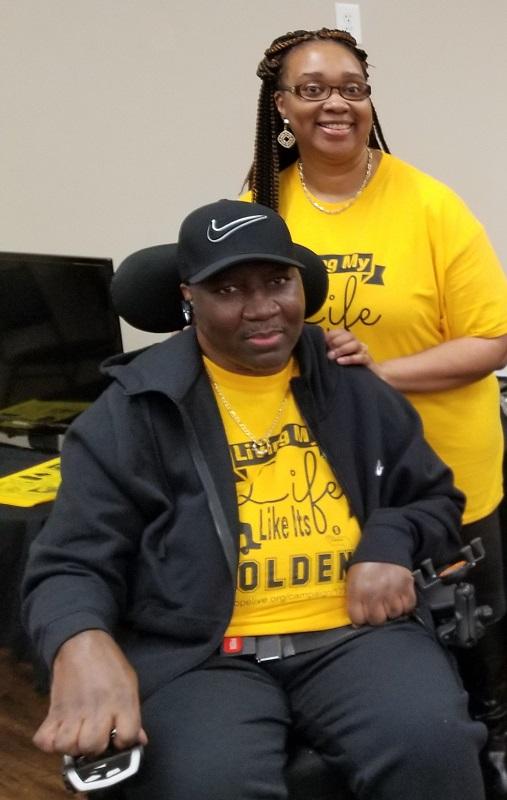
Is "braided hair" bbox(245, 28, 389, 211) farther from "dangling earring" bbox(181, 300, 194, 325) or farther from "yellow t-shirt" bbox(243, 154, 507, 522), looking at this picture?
"dangling earring" bbox(181, 300, 194, 325)

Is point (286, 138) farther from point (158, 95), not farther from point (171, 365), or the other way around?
point (158, 95)

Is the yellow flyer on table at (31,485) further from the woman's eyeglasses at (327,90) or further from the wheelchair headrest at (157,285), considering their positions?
the woman's eyeglasses at (327,90)

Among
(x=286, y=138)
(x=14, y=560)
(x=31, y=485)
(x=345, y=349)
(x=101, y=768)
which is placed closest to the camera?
(x=101, y=768)

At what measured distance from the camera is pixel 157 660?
1.29 meters

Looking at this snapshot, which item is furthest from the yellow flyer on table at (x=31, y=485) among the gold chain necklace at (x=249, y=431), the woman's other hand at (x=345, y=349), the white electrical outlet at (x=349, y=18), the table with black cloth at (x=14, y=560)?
the white electrical outlet at (x=349, y=18)

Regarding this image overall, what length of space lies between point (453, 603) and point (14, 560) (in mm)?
967

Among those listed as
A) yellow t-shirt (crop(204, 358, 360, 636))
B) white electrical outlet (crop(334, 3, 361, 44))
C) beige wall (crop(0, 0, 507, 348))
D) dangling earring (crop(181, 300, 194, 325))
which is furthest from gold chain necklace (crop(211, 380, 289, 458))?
white electrical outlet (crop(334, 3, 361, 44))

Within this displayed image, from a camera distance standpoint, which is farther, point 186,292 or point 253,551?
point 186,292

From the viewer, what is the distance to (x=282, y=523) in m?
1.34

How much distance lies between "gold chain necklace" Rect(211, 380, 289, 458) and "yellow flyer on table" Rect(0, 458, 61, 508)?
646mm

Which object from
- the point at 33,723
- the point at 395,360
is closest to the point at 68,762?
the point at 395,360

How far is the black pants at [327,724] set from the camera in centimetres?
114

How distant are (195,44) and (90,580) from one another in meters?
1.82

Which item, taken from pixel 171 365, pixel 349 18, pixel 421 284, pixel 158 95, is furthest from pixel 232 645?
pixel 349 18
